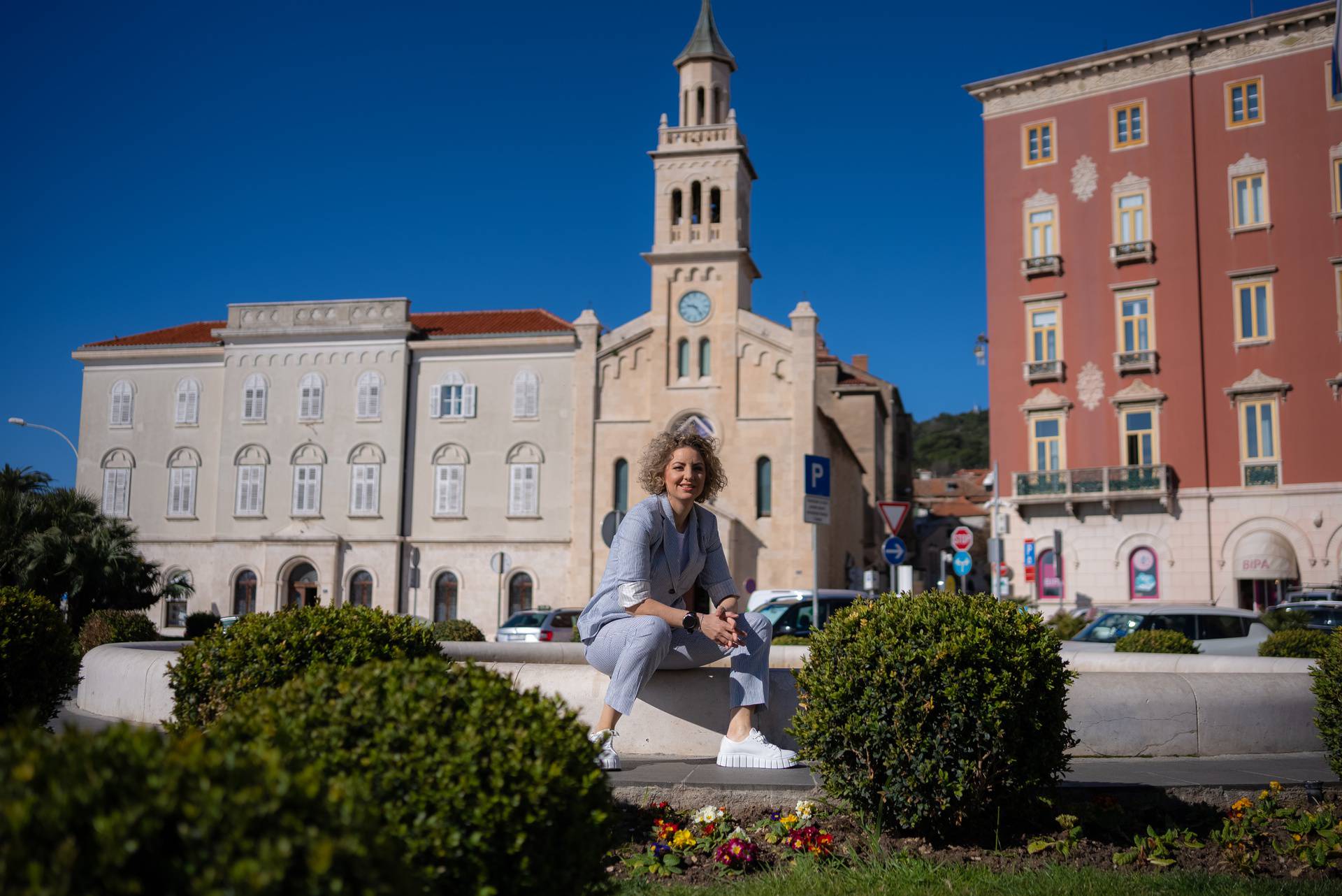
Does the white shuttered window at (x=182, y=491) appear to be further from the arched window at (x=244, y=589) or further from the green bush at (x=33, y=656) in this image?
the green bush at (x=33, y=656)

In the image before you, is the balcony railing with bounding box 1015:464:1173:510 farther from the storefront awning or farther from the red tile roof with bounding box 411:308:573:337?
the red tile roof with bounding box 411:308:573:337

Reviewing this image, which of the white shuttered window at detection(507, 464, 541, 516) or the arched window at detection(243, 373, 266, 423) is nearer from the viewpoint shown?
the white shuttered window at detection(507, 464, 541, 516)

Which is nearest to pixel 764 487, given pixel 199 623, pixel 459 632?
pixel 199 623

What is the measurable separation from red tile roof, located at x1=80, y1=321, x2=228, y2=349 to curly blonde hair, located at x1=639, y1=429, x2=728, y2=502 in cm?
4662

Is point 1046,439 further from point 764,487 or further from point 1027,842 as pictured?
point 1027,842

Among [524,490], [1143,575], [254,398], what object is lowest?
[1143,575]

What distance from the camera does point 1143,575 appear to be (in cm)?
3416

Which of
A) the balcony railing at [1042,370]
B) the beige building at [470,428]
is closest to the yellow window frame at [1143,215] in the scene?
the balcony railing at [1042,370]

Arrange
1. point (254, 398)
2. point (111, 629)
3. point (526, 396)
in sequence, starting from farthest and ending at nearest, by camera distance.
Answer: point (254, 398) → point (526, 396) → point (111, 629)

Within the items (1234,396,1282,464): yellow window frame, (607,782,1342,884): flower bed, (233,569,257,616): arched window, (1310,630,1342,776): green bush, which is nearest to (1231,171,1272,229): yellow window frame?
(1234,396,1282,464): yellow window frame

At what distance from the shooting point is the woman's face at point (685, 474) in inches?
248

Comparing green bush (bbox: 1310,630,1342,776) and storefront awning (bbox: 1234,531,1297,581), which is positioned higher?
storefront awning (bbox: 1234,531,1297,581)

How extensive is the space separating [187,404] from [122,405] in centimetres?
316

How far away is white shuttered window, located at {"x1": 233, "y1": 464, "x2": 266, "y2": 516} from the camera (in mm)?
46656
